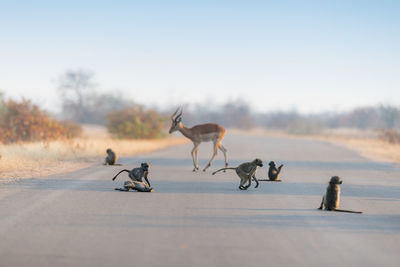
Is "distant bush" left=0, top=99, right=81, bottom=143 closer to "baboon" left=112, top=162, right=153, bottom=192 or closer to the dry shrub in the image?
"baboon" left=112, top=162, right=153, bottom=192

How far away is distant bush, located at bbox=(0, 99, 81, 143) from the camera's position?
27156 millimetres

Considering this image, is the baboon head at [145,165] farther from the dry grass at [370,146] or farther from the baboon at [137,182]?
the dry grass at [370,146]

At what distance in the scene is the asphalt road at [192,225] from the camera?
5.30 meters

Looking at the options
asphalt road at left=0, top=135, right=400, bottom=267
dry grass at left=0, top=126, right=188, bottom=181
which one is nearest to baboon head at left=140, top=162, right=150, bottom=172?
asphalt road at left=0, top=135, right=400, bottom=267

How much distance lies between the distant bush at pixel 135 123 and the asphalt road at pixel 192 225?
24.2 metres

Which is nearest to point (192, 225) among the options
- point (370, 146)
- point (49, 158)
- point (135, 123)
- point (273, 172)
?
point (273, 172)

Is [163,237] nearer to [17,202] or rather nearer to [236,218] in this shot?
[236,218]

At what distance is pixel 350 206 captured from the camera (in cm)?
888

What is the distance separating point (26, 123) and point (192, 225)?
2267 cm

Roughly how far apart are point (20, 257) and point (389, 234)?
5.01 metres

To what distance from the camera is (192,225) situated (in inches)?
273

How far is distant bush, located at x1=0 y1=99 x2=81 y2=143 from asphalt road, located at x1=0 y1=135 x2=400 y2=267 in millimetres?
16359

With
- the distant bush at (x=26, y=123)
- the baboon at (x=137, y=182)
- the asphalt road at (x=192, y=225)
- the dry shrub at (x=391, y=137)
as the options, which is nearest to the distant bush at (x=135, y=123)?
the distant bush at (x=26, y=123)

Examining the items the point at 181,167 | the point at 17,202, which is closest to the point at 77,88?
the point at 181,167
